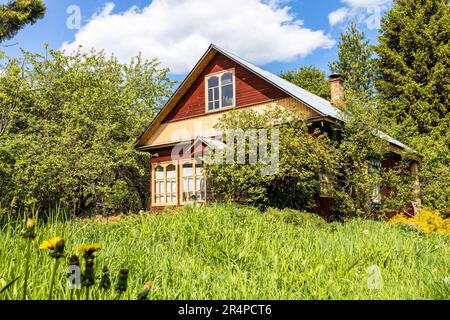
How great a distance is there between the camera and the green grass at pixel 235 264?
3.28 metres

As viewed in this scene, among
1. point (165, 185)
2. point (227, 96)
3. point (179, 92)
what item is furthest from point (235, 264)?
point (179, 92)

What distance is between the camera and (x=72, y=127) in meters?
18.0

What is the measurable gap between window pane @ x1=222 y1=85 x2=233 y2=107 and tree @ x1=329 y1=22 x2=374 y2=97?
20.4 m

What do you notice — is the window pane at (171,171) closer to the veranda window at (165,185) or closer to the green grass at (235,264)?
the veranda window at (165,185)

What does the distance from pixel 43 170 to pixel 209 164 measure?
282 inches

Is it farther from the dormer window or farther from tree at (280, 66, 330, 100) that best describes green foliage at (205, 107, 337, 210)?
tree at (280, 66, 330, 100)

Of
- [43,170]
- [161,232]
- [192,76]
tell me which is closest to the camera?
[161,232]

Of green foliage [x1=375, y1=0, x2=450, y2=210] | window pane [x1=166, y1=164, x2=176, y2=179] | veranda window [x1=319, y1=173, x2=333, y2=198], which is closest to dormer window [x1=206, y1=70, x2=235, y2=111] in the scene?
window pane [x1=166, y1=164, x2=176, y2=179]

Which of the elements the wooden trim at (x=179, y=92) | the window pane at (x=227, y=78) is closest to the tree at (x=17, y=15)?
the wooden trim at (x=179, y=92)

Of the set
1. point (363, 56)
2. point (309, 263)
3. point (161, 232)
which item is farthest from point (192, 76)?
point (363, 56)

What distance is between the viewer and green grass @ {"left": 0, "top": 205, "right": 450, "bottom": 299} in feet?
10.8

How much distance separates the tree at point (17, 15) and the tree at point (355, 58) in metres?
25.2

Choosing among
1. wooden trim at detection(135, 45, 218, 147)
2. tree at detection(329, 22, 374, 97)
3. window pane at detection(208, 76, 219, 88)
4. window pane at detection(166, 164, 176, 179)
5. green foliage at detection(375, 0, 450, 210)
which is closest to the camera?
window pane at detection(166, 164, 176, 179)
